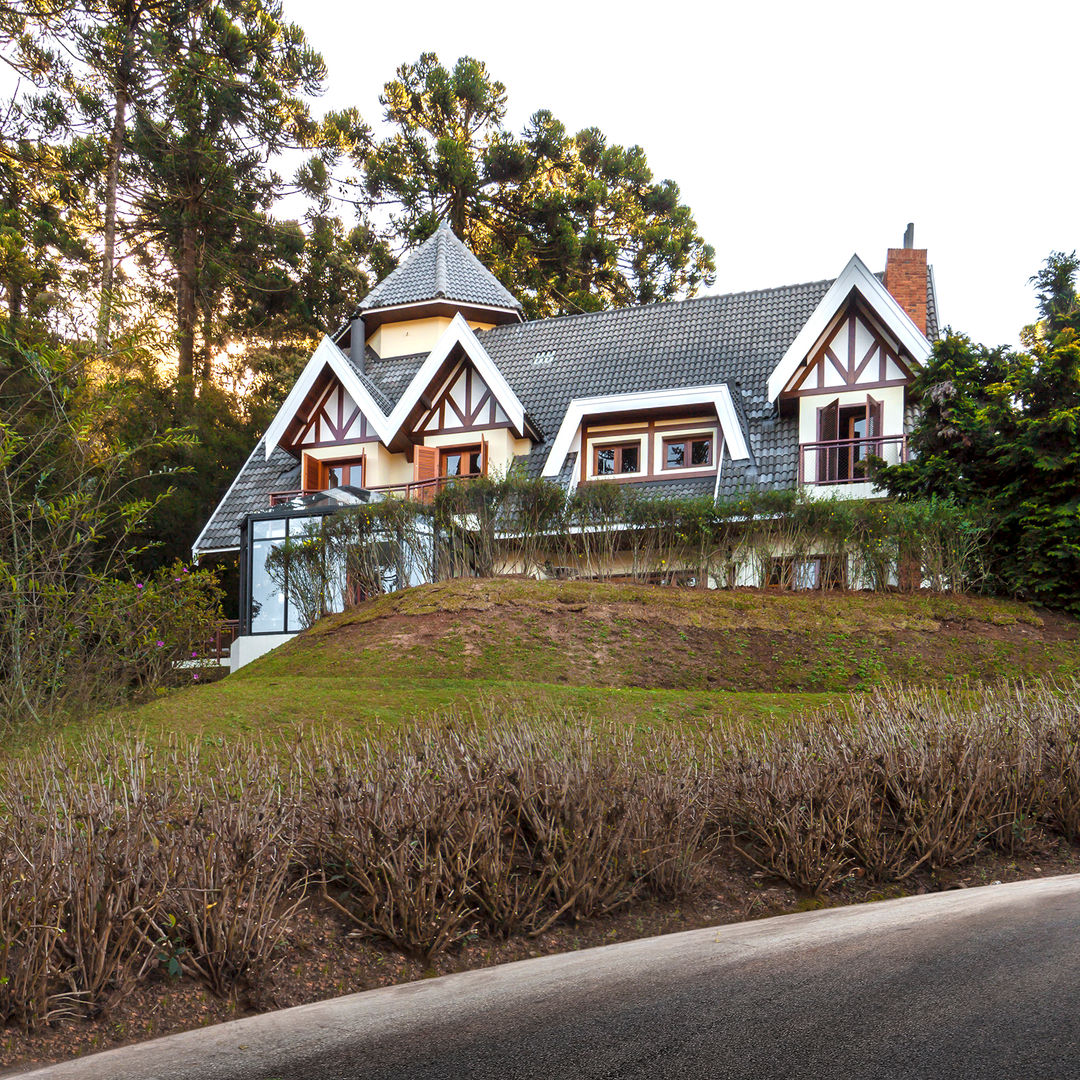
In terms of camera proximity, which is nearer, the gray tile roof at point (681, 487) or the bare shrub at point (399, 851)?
the bare shrub at point (399, 851)

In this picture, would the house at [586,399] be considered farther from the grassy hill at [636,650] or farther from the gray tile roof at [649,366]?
the grassy hill at [636,650]

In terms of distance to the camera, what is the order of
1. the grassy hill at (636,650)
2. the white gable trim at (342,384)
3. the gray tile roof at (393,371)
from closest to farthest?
the grassy hill at (636,650) < the white gable trim at (342,384) < the gray tile roof at (393,371)

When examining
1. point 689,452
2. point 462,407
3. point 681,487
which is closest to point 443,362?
point 462,407

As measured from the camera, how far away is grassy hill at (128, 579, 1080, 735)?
39.8ft

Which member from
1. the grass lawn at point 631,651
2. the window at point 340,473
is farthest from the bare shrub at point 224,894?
the window at point 340,473

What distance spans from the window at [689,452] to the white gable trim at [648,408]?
77 cm

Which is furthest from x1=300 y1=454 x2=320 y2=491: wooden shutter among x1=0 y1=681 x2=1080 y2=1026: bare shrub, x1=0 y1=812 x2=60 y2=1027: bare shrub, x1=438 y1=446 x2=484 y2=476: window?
x1=0 y1=812 x2=60 y2=1027: bare shrub

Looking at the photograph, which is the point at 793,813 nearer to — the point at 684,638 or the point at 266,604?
the point at 684,638

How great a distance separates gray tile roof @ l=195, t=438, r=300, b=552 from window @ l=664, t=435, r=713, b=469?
8.86m

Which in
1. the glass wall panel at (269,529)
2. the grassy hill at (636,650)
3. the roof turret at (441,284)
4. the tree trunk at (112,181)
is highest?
the tree trunk at (112,181)

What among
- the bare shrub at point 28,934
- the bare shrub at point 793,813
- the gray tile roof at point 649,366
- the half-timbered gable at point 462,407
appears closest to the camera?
the bare shrub at point 28,934

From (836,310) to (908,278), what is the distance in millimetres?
3361

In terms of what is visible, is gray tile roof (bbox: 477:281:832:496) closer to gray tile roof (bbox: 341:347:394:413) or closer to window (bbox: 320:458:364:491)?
gray tile roof (bbox: 341:347:394:413)

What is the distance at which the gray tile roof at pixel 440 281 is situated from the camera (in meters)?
28.7
